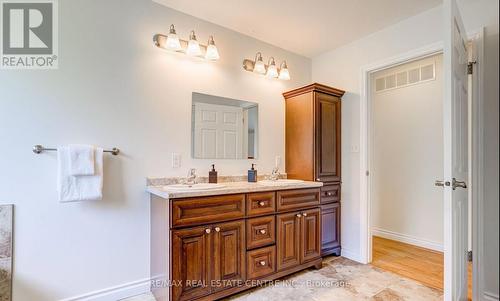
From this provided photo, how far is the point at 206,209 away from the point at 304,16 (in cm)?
187

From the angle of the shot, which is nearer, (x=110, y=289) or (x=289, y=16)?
(x=110, y=289)

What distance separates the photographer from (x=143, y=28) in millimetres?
2061

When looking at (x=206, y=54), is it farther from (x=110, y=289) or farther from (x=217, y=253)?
(x=110, y=289)

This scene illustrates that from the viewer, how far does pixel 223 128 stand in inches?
98.8

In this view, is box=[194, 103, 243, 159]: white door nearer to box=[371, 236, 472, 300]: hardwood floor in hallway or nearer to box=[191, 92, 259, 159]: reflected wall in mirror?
box=[191, 92, 259, 159]: reflected wall in mirror

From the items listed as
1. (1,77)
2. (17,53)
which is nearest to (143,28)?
(17,53)

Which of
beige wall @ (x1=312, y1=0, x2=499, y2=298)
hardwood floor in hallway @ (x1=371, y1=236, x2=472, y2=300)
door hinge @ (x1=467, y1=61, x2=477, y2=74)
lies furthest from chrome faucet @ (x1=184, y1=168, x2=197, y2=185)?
door hinge @ (x1=467, y1=61, x2=477, y2=74)

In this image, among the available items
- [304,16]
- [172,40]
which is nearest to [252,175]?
[172,40]

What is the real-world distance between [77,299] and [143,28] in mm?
2049

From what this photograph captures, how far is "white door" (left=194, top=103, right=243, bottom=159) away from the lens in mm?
2336

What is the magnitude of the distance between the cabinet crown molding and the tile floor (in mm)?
1767

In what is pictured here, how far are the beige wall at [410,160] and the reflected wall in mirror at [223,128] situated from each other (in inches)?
55.6

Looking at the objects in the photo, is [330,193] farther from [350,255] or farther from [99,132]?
[99,132]

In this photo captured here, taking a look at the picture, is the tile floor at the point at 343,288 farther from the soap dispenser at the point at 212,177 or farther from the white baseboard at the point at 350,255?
the soap dispenser at the point at 212,177
